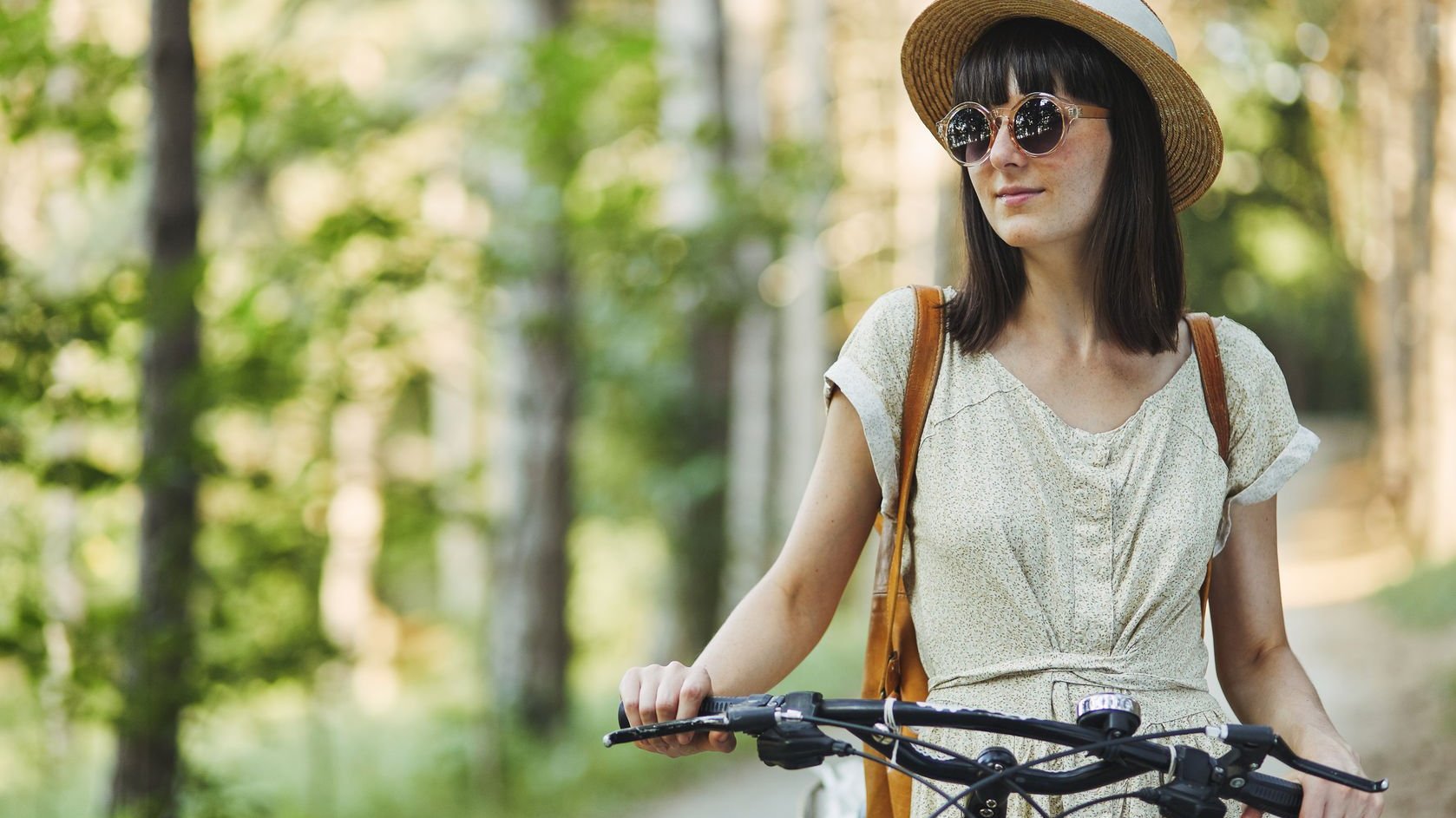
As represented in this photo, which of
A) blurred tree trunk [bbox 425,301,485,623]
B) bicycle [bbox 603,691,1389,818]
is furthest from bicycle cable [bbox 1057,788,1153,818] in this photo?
blurred tree trunk [bbox 425,301,485,623]

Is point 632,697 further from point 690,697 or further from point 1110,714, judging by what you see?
point 1110,714

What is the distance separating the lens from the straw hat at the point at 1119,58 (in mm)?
2137

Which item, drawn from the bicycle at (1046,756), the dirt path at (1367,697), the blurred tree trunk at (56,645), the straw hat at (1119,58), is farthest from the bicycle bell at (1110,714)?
the blurred tree trunk at (56,645)

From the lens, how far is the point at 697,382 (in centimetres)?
1321

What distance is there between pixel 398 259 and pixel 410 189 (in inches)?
13.8

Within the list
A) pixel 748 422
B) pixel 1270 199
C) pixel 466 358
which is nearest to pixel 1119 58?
pixel 748 422

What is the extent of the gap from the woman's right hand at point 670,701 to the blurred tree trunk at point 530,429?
20.5ft

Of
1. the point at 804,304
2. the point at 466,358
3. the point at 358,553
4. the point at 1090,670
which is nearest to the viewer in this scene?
the point at 1090,670

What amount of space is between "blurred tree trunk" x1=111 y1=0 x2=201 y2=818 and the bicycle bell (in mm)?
4487

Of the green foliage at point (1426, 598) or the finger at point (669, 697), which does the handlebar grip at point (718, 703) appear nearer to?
the finger at point (669, 697)

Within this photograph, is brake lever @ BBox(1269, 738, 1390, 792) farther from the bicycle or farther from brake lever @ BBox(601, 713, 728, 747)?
brake lever @ BBox(601, 713, 728, 747)

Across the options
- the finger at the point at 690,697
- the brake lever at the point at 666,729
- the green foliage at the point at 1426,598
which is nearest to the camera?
the brake lever at the point at 666,729

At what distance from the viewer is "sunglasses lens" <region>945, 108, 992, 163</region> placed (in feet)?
7.23

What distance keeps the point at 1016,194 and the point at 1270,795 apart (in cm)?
94
